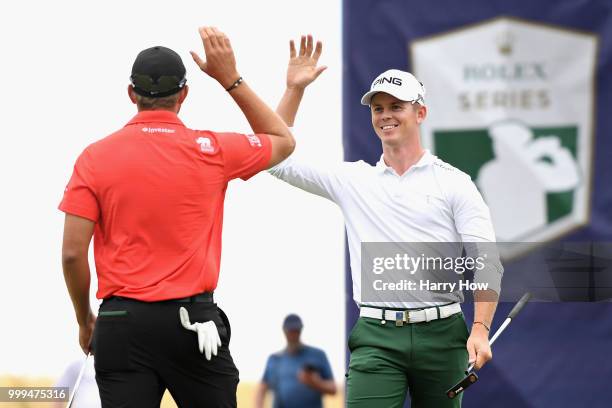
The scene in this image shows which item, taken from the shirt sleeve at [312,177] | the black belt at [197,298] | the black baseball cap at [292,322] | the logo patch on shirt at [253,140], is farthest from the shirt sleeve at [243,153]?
the black baseball cap at [292,322]

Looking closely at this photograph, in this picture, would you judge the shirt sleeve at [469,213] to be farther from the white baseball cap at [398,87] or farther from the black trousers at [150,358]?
the black trousers at [150,358]

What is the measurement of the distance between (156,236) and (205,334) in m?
0.32

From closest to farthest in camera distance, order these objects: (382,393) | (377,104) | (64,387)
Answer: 1. (382,393)
2. (377,104)
3. (64,387)

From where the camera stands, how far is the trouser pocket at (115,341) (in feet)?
10.6

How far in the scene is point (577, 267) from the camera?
544cm

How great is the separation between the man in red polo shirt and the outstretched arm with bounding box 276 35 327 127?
2.05 feet

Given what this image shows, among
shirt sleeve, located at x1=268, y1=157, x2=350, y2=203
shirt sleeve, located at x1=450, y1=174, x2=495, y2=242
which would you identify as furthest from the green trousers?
shirt sleeve, located at x1=268, y1=157, x2=350, y2=203

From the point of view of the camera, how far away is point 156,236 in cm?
321

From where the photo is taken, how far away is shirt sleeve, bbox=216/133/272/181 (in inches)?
130

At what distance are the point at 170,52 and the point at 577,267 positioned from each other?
9.40 feet

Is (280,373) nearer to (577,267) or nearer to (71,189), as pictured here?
(577,267)

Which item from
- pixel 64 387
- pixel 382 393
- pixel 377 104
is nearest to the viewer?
pixel 382 393

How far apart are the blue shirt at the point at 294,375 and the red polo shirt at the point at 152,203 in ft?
7.14

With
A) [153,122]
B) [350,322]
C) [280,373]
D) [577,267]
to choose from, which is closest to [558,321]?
[577,267]
